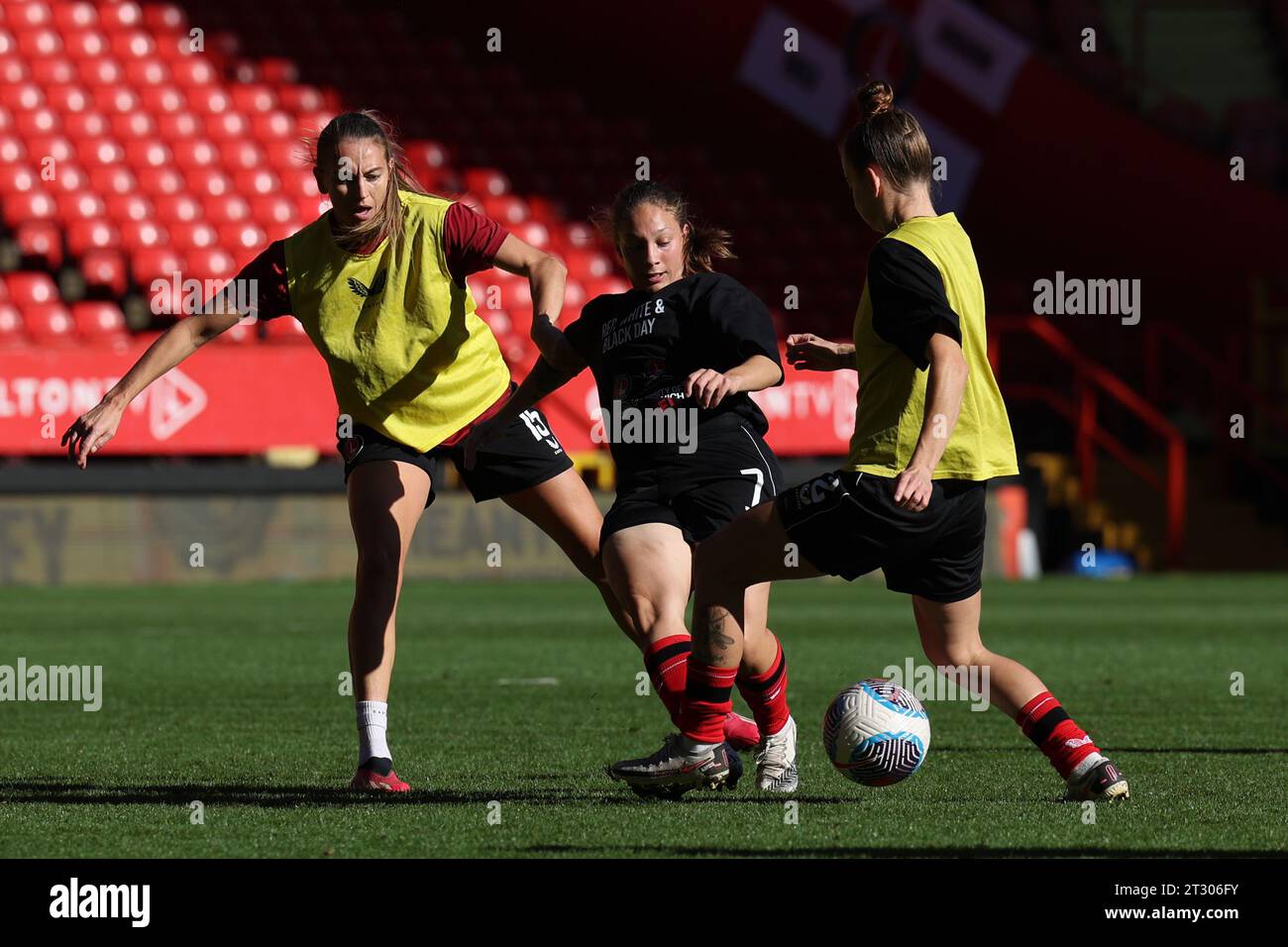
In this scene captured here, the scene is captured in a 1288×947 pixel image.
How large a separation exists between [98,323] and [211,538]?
2.87m

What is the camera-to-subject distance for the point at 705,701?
5.84 meters

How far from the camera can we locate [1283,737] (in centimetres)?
779

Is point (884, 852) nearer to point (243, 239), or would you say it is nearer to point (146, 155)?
point (243, 239)

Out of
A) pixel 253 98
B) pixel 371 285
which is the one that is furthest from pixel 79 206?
pixel 371 285

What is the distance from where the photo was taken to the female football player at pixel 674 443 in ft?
20.2

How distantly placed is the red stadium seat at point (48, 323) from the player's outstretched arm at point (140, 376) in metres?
13.4

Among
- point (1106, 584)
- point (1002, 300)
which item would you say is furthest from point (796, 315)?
point (1106, 584)

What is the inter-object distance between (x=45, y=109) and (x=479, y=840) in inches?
739

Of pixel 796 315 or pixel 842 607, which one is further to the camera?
pixel 796 315

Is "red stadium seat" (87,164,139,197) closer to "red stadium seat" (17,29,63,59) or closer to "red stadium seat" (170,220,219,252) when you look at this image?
"red stadium seat" (170,220,219,252)

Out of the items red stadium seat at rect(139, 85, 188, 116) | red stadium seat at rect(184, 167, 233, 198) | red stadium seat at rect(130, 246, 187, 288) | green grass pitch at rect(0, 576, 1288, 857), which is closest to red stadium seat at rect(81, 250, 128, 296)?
red stadium seat at rect(130, 246, 187, 288)

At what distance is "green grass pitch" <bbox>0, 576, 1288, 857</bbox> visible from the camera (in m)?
5.29

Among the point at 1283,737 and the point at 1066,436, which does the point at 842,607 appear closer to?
the point at 1066,436

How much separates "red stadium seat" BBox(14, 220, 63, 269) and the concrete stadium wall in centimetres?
381
